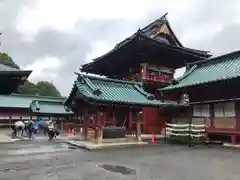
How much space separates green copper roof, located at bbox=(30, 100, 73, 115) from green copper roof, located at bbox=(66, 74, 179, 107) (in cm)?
2489

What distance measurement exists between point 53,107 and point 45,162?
122 ft

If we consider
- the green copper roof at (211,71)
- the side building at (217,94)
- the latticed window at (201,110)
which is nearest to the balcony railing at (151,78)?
the green copper roof at (211,71)

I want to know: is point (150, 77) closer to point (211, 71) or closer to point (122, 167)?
point (211, 71)

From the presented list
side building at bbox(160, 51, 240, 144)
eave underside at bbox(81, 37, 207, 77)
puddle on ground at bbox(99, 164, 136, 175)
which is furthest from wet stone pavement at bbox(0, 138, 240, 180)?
eave underside at bbox(81, 37, 207, 77)

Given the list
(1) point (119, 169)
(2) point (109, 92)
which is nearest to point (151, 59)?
(2) point (109, 92)

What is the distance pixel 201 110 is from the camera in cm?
1953

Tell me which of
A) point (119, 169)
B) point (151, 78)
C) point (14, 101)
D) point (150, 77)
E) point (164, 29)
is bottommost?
point (119, 169)

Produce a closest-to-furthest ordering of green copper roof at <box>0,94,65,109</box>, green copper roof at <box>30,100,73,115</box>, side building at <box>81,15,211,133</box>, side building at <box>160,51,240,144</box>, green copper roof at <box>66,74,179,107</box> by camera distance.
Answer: green copper roof at <box>66,74,179,107</box> < side building at <box>160,51,240,144</box> < side building at <box>81,15,211,133</box> < green copper roof at <box>30,100,73,115</box> < green copper roof at <box>0,94,65,109</box>

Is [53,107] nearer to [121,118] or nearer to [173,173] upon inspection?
[121,118]

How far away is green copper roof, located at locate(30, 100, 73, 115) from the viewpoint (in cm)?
4272

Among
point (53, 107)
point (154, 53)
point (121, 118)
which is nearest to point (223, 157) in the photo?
point (121, 118)

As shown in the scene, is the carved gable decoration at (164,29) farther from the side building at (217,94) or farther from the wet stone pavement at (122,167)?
the wet stone pavement at (122,167)

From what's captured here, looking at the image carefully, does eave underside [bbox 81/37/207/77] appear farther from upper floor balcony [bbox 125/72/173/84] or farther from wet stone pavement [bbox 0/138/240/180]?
wet stone pavement [bbox 0/138/240/180]

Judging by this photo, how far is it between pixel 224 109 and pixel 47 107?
3422 centimetres
